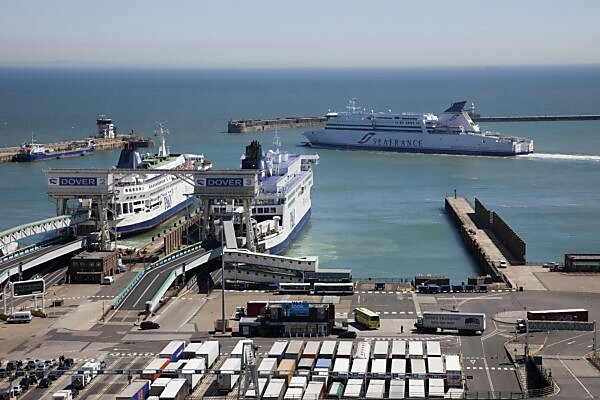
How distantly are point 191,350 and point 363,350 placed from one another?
507 cm

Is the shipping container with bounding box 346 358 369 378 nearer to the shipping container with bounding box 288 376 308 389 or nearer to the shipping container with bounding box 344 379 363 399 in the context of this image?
the shipping container with bounding box 344 379 363 399

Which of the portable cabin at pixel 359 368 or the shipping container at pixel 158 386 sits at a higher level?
the portable cabin at pixel 359 368

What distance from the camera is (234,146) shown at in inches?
4163

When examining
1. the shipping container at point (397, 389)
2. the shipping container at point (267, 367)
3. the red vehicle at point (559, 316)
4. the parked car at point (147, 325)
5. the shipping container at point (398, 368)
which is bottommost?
the parked car at point (147, 325)

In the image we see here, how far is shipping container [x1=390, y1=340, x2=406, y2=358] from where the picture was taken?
32.2m

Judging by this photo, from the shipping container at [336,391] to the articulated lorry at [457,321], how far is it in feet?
24.7

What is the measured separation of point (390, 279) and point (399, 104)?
138 metres

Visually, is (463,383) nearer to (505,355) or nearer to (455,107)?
(505,355)

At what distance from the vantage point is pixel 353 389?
95.2ft

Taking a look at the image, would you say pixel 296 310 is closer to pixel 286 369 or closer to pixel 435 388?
pixel 286 369

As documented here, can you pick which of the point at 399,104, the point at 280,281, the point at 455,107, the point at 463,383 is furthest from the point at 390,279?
the point at 399,104

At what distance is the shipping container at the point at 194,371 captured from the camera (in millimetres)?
29875

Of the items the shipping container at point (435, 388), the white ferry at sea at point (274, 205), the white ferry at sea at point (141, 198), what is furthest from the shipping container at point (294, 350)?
the white ferry at sea at point (141, 198)

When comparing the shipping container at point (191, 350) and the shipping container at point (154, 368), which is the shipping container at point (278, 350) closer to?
the shipping container at point (191, 350)
